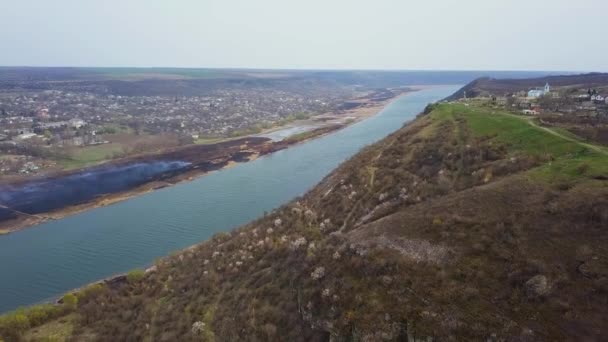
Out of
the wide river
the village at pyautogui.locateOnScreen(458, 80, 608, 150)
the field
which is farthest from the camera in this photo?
the field

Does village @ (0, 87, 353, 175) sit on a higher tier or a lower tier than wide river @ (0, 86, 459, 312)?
higher

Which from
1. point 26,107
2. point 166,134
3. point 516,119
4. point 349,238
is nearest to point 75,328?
point 349,238

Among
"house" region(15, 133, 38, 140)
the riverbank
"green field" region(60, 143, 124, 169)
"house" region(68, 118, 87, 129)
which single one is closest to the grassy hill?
the riverbank

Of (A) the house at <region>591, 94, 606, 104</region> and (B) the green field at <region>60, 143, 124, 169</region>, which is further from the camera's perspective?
(B) the green field at <region>60, 143, 124, 169</region>

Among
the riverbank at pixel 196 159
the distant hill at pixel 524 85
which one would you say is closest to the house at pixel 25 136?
the riverbank at pixel 196 159

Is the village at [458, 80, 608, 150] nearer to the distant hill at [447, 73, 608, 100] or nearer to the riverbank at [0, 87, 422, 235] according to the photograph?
the distant hill at [447, 73, 608, 100]

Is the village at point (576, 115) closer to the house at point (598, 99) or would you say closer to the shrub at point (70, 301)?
the house at point (598, 99)
